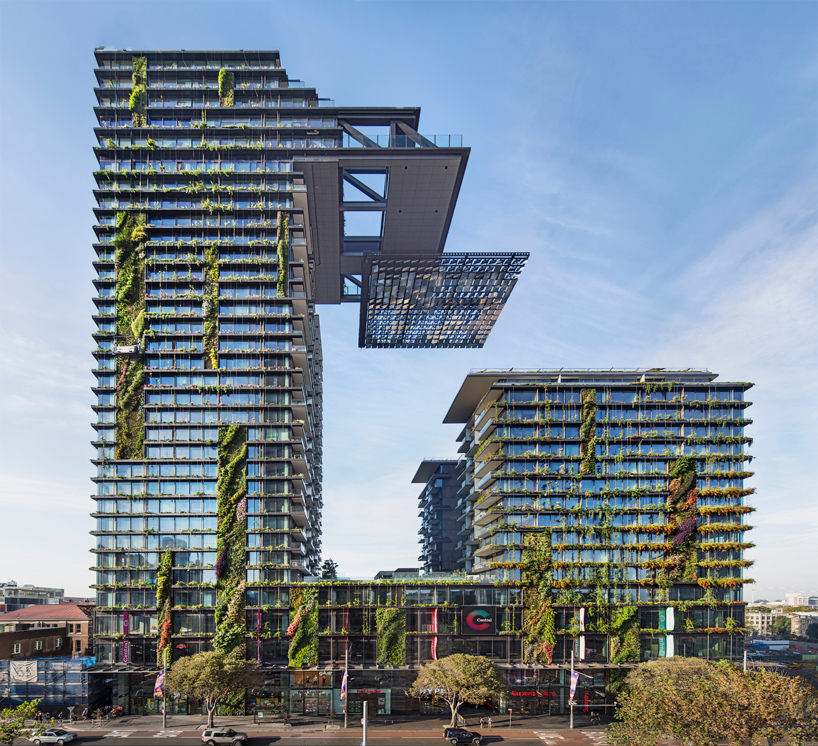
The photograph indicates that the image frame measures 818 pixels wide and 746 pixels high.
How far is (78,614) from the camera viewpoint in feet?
407

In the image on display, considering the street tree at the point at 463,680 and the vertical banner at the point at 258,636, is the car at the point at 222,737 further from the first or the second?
the street tree at the point at 463,680

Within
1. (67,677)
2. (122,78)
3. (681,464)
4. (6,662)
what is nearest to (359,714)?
(67,677)

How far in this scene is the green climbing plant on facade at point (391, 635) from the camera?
266 feet

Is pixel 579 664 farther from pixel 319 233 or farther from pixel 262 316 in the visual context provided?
pixel 319 233

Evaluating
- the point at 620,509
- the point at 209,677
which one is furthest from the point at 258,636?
the point at 620,509

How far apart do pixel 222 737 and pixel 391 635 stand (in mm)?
23572

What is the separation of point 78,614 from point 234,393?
218ft

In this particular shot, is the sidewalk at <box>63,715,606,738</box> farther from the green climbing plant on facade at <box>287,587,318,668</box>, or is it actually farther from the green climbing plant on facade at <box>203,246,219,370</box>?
the green climbing plant on facade at <box>203,246,219,370</box>

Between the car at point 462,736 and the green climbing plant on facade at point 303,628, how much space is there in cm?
2092

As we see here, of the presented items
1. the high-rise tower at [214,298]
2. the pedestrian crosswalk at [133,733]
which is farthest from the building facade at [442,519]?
the pedestrian crosswalk at [133,733]

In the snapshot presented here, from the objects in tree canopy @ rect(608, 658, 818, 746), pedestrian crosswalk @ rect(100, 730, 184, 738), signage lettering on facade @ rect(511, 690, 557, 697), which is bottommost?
pedestrian crosswalk @ rect(100, 730, 184, 738)

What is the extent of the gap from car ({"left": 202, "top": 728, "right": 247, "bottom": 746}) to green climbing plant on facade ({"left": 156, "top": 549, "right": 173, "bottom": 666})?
736 inches

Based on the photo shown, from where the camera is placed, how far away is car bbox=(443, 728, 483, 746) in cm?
6488

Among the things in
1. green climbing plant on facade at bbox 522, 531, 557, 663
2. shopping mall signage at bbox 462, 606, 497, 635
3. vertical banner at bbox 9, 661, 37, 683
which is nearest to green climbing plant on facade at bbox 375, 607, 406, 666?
shopping mall signage at bbox 462, 606, 497, 635
